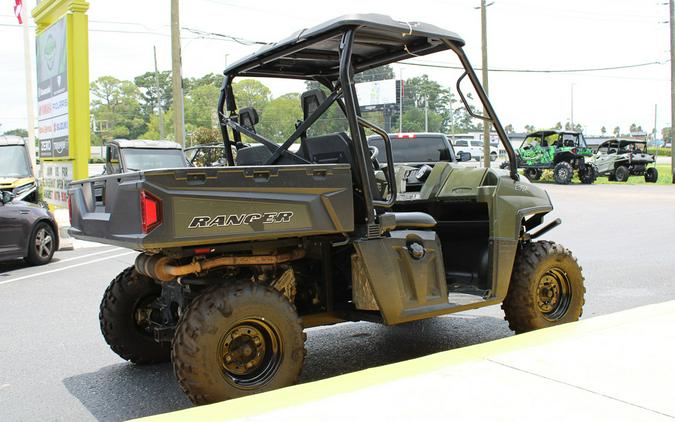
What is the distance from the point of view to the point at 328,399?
12.3 feet

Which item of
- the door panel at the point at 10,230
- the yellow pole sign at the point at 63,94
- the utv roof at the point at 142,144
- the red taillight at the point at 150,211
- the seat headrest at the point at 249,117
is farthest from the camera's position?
the yellow pole sign at the point at 63,94

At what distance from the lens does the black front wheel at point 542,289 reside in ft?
17.6

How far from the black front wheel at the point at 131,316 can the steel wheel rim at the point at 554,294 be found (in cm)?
315

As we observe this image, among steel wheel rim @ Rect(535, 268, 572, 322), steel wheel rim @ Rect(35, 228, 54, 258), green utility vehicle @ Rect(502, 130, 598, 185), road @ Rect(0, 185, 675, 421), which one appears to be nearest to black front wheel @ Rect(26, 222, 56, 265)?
steel wheel rim @ Rect(35, 228, 54, 258)

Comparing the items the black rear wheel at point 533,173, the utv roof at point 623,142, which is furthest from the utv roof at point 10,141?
the utv roof at point 623,142

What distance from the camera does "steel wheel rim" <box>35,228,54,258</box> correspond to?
11102 millimetres

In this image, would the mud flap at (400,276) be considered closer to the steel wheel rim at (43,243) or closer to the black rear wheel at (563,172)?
the steel wheel rim at (43,243)

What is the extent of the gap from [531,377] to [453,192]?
6.39ft

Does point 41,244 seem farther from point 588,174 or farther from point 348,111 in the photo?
point 588,174

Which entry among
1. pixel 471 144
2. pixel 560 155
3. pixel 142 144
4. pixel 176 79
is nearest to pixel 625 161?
pixel 560 155

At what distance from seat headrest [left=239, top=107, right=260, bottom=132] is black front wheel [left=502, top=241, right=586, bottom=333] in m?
2.47

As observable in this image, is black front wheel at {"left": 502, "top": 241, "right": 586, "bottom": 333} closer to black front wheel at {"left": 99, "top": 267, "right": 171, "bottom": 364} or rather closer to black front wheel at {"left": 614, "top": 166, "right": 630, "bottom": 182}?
black front wheel at {"left": 99, "top": 267, "right": 171, "bottom": 364}

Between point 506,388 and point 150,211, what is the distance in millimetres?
2337

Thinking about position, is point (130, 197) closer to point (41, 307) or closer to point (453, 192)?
point (453, 192)
